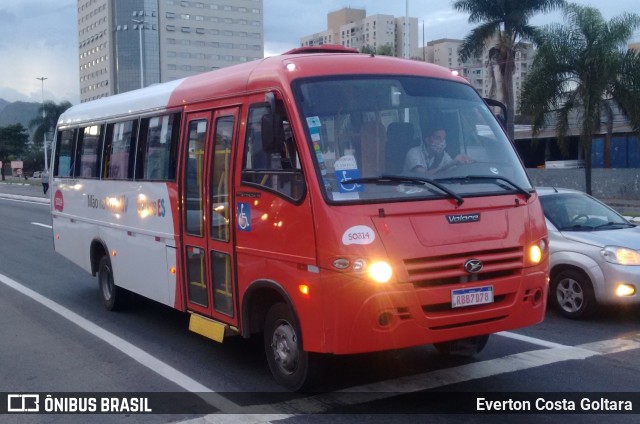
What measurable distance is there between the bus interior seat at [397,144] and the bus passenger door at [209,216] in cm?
156

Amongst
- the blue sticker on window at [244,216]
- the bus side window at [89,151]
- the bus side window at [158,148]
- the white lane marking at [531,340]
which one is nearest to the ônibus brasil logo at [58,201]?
the bus side window at [89,151]

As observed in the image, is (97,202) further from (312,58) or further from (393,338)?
(393,338)

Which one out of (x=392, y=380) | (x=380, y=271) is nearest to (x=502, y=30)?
(x=392, y=380)

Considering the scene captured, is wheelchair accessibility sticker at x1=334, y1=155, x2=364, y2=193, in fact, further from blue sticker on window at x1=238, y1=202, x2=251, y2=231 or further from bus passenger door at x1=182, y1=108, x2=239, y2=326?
bus passenger door at x1=182, y1=108, x2=239, y2=326

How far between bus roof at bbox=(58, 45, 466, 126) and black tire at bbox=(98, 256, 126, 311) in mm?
2636

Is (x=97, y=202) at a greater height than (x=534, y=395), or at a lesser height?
greater

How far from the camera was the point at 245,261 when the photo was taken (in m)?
6.82

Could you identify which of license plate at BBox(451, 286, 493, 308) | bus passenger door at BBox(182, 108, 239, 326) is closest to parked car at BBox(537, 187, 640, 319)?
license plate at BBox(451, 286, 493, 308)

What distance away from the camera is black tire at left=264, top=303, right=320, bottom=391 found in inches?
249

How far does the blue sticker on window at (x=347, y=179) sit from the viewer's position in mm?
5965

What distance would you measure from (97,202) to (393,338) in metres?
6.08

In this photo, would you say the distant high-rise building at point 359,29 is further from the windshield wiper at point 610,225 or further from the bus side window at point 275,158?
the bus side window at point 275,158

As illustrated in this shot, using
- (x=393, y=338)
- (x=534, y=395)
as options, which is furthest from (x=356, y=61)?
(x=534, y=395)

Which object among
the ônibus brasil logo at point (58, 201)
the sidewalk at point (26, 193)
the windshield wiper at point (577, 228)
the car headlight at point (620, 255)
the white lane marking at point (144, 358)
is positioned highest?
the ônibus brasil logo at point (58, 201)
